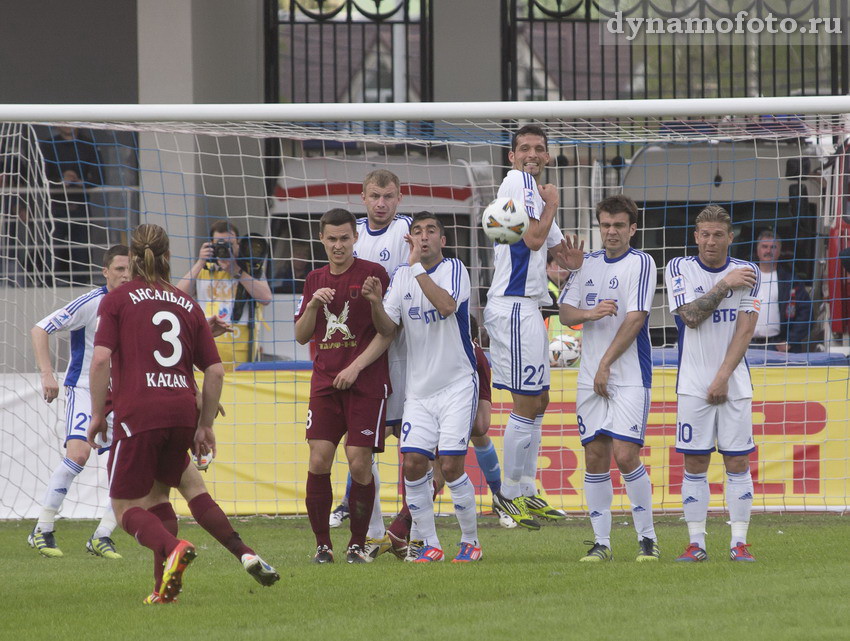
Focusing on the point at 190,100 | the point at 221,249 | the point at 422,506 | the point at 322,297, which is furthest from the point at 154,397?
the point at 190,100

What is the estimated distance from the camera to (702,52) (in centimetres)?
1795

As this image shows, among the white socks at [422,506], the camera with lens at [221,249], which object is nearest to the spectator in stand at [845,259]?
the white socks at [422,506]

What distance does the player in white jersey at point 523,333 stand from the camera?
7973 mm

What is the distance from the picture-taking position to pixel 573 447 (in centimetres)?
1029

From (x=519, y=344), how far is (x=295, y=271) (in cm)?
446

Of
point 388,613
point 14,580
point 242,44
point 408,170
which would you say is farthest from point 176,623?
point 242,44

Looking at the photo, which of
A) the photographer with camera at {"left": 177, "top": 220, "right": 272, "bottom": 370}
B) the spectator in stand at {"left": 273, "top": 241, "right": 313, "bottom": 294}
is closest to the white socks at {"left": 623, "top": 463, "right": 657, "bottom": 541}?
the photographer with camera at {"left": 177, "top": 220, "right": 272, "bottom": 370}

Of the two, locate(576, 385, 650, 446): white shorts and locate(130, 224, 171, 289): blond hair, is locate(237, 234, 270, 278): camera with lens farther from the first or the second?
locate(130, 224, 171, 289): blond hair

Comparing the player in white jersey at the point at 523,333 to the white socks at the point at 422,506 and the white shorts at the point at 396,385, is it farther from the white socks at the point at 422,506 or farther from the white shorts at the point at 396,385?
the white socks at the point at 422,506

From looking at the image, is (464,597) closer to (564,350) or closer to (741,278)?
(741,278)

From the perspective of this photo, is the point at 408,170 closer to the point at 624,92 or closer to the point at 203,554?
the point at 624,92

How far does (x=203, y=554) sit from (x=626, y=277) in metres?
3.35

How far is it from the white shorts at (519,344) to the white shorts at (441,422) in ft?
3.87

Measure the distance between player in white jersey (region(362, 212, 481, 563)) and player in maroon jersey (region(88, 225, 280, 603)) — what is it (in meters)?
1.34
